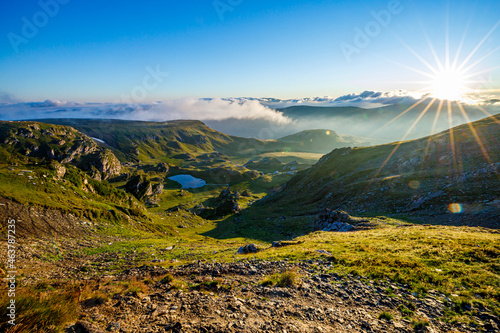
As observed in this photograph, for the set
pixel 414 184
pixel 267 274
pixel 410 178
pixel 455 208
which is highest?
pixel 410 178

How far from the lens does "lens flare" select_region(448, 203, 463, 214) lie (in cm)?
4184

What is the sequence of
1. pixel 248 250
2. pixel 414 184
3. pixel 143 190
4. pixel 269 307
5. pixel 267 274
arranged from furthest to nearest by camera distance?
1. pixel 143 190
2. pixel 414 184
3. pixel 248 250
4. pixel 267 274
5. pixel 269 307

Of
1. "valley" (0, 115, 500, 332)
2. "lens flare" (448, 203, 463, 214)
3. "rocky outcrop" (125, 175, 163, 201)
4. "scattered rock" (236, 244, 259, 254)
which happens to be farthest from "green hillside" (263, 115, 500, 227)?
"rocky outcrop" (125, 175, 163, 201)

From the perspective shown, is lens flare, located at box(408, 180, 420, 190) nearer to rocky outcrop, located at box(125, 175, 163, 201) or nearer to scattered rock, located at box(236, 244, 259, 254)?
scattered rock, located at box(236, 244, 259, 254)

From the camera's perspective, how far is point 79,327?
7.41 metres

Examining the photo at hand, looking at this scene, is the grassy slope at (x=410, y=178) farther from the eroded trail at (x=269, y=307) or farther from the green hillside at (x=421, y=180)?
the eroded trail at (x=269, y=307)

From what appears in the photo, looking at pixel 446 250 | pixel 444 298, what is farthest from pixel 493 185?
pixel 444 298

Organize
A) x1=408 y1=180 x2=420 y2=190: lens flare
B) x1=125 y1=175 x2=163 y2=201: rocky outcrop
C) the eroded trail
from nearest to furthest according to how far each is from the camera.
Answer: the eroded trail < x1=408 y1=180 x2=420 y2=190: lens flare < x1=125 y1=175 x2=163 y2=201: rocky outcrop

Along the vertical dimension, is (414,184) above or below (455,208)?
above

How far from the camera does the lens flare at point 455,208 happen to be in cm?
4184

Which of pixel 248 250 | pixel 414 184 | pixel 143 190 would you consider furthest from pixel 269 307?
pixel 143 190

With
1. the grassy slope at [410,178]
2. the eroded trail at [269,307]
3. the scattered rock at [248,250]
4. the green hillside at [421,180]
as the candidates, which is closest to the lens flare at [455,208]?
the green hillside at [421,180]

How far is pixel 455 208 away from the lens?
43.0 metres

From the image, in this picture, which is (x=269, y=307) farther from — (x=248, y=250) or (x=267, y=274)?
(x=248, y=250)
